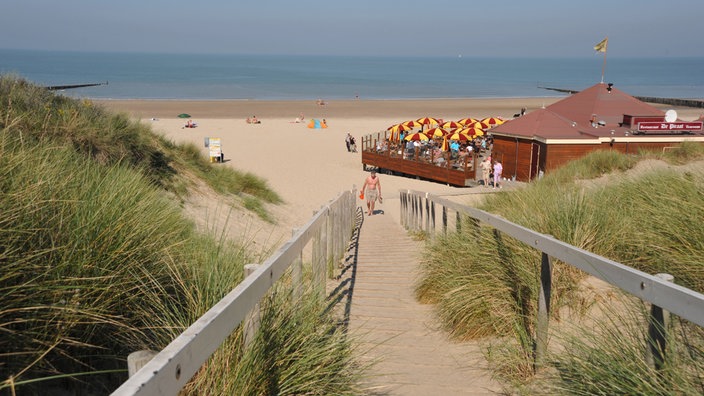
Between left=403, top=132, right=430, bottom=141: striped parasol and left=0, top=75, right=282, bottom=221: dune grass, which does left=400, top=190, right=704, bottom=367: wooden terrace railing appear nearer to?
left=0, top=75, right=282, bottom=221: dune grass

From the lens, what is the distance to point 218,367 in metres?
2.68

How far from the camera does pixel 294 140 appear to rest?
40.1 metres

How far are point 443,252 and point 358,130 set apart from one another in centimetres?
4057

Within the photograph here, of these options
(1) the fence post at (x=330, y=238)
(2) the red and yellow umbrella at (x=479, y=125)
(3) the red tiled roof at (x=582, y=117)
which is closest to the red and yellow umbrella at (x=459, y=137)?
(2) the red and yellow umbrella at (x=479, y=125)

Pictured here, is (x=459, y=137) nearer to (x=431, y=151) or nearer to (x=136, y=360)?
(x=431, y=151)

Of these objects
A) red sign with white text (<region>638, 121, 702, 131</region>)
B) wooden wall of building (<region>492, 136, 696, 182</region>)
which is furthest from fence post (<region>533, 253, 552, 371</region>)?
red sign with white text (<region>638, 121, 702, 131</region>)

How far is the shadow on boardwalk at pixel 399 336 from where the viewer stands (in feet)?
13.5

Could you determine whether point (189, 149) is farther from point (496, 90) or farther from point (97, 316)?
point (496, 90)

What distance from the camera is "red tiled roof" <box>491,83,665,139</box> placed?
25.0 meters

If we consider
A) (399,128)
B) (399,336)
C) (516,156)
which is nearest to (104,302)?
(399,336)

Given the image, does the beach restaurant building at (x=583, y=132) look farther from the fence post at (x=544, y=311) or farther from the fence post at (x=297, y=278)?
the fence post at (x=297, y=278)

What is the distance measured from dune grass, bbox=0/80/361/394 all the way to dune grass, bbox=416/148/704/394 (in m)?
1.42

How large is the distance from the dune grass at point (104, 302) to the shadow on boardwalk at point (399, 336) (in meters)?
0.60

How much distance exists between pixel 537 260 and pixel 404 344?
1.22 metres
